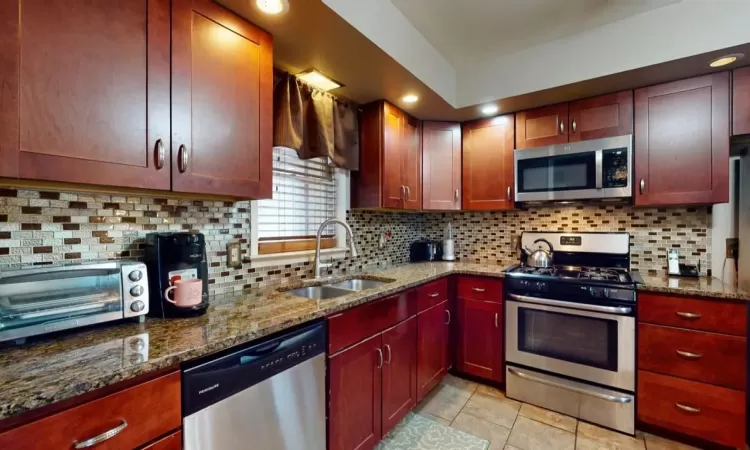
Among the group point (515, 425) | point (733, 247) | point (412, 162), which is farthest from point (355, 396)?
point (733, 247)

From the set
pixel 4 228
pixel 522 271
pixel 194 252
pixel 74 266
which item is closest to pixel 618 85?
pixel 522 271

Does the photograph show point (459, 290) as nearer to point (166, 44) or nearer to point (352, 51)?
point (352, 51)

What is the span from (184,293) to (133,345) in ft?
0.93

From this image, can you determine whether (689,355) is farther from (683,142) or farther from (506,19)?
(506,19)

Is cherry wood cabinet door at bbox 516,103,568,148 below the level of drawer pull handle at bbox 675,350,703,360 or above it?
above

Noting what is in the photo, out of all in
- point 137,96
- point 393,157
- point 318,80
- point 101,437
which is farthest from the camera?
point 393,157

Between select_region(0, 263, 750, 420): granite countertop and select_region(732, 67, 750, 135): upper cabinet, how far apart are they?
37.4 inches

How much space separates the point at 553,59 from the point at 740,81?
99 cm

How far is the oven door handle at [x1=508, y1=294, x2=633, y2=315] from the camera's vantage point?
1.92m

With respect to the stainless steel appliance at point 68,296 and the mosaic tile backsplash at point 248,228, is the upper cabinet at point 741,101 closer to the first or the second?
the mosaic tile backsplash at point 248,228

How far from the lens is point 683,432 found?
181 centimetres

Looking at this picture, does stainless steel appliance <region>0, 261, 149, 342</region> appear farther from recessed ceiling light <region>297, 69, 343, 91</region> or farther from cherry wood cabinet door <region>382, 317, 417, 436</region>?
recessed ceiling light <region>297, 69, 343, 91</region>

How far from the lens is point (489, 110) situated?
2537mm

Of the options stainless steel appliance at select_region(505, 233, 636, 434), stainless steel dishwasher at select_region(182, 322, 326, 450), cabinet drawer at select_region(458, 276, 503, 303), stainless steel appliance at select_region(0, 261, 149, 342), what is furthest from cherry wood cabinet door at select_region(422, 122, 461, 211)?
stainless steel appliance at select_region(0, 261, 149, 342)
